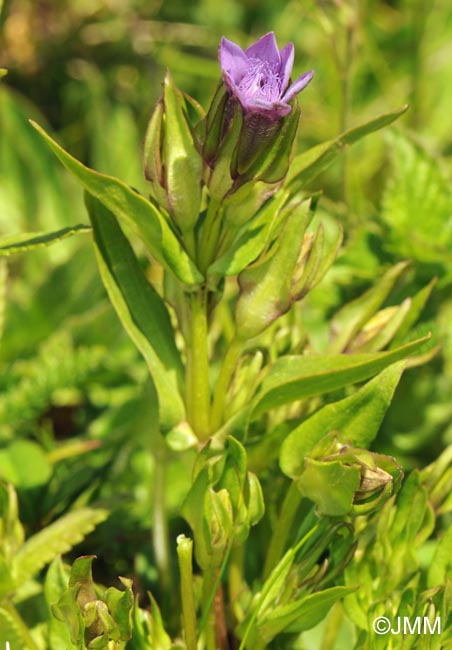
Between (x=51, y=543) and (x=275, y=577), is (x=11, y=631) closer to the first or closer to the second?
(x=51, y=543)

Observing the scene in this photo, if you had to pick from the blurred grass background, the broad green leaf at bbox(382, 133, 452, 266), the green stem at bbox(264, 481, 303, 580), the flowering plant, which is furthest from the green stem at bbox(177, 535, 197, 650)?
the broad green leaf at bbox(382, 133, 452, 266)

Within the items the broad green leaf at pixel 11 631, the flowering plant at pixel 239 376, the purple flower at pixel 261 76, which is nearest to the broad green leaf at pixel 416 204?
the flowering plant at pixel 239 376

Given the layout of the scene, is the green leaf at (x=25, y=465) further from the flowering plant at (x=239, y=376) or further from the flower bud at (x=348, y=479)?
the flower bud at (x=348, y=479)

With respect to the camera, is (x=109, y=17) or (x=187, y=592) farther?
(x=109, y=17)

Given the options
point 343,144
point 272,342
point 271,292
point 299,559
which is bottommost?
point 299,559

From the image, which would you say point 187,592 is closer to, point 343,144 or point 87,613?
point 87,613

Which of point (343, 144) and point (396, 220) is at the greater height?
point (343, 144)

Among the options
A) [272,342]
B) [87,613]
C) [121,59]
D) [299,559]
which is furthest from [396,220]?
[121,59]

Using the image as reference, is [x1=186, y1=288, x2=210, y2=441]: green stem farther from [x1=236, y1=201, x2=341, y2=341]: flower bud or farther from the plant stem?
the plant stem
